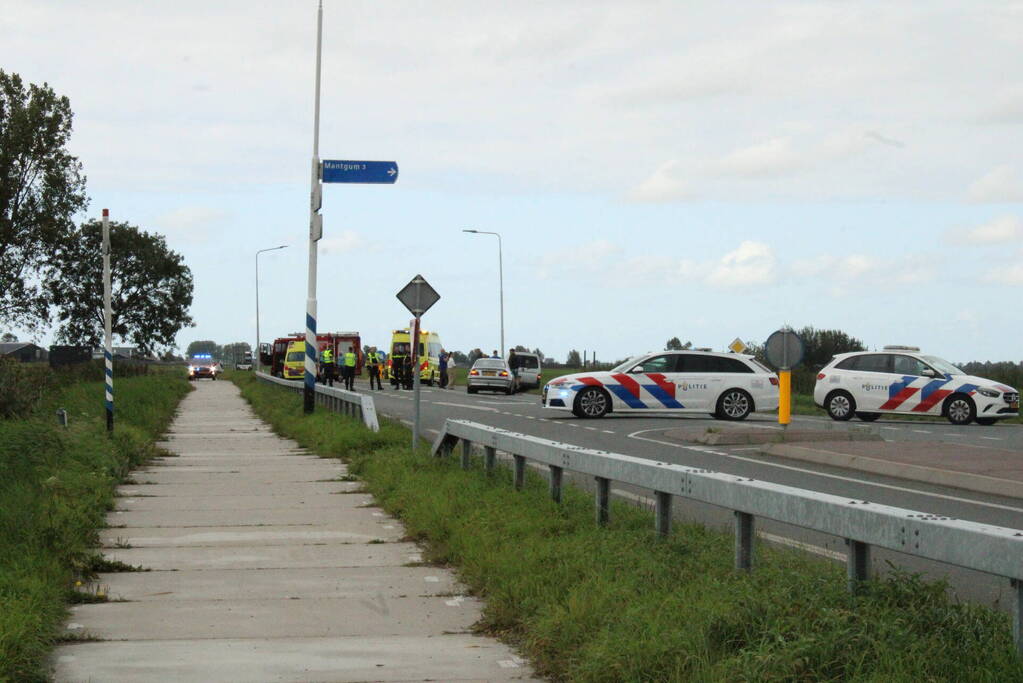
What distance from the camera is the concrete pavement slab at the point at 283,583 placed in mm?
8180

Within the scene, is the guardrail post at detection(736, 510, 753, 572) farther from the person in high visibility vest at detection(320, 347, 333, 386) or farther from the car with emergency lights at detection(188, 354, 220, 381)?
the car with emergency lights at detection(188, 354, 220, 381)

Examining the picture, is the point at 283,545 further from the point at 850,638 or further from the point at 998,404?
the point at 998,404

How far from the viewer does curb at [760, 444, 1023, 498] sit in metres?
14.1

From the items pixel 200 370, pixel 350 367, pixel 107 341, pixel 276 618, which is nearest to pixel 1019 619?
pixel 276 618

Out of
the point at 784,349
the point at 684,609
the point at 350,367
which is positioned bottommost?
the point at 684,609

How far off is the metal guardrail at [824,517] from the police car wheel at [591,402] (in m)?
18.2

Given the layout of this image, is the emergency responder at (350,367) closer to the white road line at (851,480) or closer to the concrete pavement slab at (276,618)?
the white road line at (851,480)

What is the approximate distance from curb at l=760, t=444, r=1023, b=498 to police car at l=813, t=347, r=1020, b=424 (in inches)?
442

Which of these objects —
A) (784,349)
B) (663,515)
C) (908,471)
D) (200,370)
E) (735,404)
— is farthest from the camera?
(200,370)

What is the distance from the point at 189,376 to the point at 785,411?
82.0 metres

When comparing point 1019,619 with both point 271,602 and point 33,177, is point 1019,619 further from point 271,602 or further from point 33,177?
point 33,177

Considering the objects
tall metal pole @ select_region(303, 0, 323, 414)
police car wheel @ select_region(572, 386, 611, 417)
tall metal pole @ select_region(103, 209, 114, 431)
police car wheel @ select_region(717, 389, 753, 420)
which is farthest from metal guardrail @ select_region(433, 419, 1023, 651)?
police car wheel @ select_region(717, 389, 753, 420)

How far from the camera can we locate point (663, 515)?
26.9 ft

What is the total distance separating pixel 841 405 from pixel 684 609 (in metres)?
24.8
